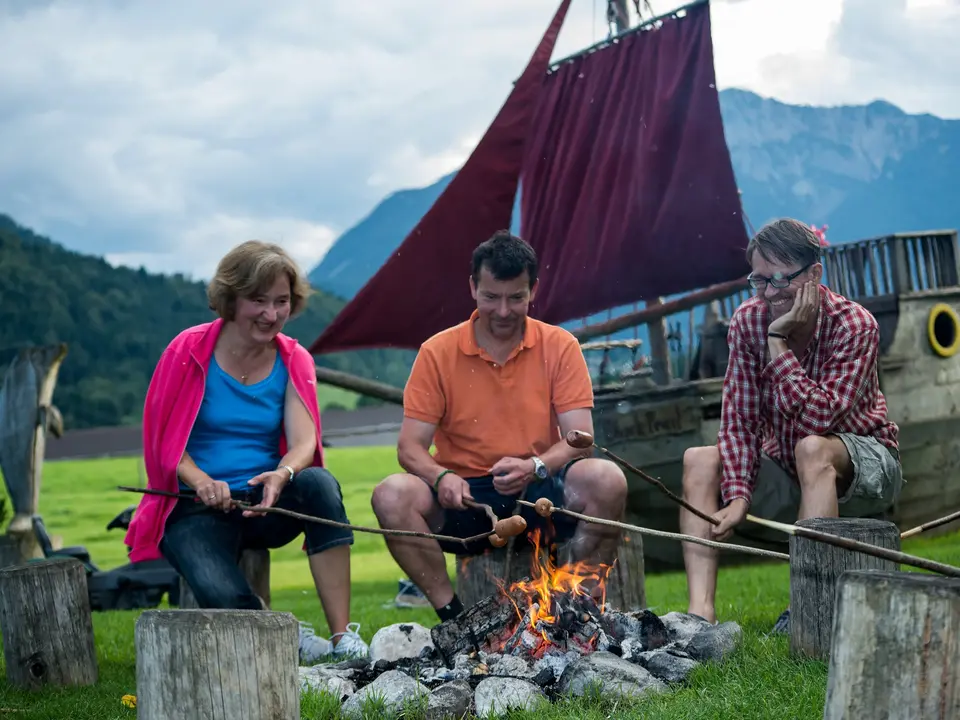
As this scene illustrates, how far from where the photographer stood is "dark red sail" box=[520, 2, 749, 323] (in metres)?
11.7

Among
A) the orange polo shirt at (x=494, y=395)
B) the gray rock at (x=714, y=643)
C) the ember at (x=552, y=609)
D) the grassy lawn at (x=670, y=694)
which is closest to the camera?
the grassy lawn at (x=670, y=694)

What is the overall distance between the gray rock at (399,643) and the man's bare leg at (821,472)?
1371 mm

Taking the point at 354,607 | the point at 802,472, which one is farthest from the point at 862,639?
the point at 354,607

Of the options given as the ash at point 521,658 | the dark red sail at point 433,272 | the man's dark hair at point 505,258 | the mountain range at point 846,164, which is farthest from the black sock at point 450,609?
the mountain range at point 846,164

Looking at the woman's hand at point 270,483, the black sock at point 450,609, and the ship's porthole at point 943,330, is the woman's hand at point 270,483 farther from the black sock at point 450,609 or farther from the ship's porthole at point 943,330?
the ship's porthole at point 943,330

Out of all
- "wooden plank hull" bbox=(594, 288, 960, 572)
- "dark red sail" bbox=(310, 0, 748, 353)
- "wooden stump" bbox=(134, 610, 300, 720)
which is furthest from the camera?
"dark red sail" bbox=(310, 0, 748, 353)

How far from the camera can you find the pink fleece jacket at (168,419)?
3.89m

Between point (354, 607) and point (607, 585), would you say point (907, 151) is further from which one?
point (607, 585)

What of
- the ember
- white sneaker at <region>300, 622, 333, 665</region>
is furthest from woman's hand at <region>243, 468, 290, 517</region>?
the ember

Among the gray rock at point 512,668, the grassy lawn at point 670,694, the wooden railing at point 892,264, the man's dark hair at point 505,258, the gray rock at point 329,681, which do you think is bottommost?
the grassy lawn at point 670,694

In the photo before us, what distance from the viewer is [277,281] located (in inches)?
153

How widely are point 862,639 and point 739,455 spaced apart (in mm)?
1840

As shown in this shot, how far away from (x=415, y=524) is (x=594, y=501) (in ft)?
2.14

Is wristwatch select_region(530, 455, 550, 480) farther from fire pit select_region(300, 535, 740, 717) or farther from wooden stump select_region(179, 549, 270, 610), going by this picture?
wooden stump select_region(179, 549, 270, 610)
